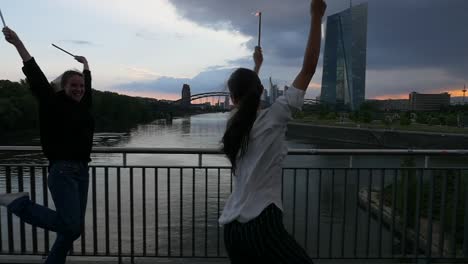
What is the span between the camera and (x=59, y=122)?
293 cm

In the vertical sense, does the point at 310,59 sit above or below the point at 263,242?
above

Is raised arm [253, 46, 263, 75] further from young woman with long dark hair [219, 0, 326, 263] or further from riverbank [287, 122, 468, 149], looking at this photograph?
riverbank [287, 122, 468, 149]

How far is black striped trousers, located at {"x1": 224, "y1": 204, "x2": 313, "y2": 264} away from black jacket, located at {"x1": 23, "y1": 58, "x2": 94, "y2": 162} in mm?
1613

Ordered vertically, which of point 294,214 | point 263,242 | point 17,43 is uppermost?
point 17,43

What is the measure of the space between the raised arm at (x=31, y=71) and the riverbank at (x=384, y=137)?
4936cm

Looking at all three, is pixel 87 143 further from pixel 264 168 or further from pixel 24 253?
pixel 24 253

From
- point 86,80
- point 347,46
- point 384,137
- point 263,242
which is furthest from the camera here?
point 347,46

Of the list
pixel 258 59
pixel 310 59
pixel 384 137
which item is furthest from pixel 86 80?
pixel 384 137

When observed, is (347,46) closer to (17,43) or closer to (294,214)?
(294,214)

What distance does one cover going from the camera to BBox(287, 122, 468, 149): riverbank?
4675 centimetres

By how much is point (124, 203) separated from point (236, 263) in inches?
609

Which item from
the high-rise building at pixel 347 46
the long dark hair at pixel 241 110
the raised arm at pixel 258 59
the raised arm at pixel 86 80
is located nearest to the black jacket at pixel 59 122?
the raised arm at pixel 86 80

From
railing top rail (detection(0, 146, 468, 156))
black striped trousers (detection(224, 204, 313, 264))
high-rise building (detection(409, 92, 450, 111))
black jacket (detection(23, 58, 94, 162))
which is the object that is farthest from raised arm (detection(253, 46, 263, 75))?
high-rise building (detection(409, 92, 450, 111))

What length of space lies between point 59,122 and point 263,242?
1.82 m
